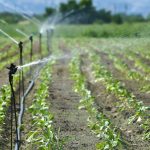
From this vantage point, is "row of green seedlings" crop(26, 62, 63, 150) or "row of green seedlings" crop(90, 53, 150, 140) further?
"row of green seedlings" crop(90, 53, 150, 140)

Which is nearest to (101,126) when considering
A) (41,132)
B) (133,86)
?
(41,132)

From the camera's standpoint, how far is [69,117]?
31.7 ft

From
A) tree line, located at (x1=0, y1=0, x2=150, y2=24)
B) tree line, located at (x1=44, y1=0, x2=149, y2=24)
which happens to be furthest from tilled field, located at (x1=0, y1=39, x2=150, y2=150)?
tree line, located at (x1=44, y1=0, x2=149, y2=24)

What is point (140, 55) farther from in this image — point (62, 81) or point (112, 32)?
point (112, 32)

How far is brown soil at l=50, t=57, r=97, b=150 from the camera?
7.81 m

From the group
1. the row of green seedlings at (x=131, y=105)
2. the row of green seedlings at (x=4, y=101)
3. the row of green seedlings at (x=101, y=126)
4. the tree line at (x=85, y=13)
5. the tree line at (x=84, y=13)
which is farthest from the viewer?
the tree line at (x=85, y=13)

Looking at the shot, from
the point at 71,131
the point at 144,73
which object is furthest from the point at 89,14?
the point at 71,131

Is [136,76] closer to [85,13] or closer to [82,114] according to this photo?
[82,114]

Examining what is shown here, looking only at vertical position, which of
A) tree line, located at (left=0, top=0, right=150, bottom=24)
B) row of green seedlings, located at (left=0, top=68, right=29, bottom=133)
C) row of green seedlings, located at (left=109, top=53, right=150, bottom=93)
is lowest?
row of green seedlings, located at (left=0, top=68, right=29, bottom=133)

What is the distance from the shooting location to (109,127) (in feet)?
26.6

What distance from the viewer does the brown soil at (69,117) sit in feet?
25.6

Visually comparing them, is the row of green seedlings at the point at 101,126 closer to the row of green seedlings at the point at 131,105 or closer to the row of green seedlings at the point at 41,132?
the row of green seedlings at the point at 131,105

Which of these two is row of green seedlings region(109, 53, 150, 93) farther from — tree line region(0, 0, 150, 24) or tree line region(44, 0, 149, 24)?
tree line region(44, 0, 149, 24)

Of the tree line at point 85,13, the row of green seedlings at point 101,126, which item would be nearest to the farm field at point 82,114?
the row of green seedlings at point 101,126
